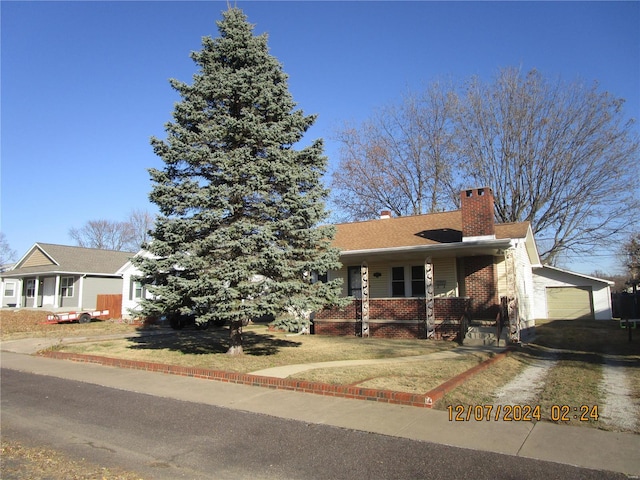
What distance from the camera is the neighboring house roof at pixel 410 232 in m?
17.5

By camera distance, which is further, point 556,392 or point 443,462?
point 556,392

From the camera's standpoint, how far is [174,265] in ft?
38.7

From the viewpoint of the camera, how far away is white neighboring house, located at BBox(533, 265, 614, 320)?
2716 cm

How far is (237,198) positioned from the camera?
11523mm

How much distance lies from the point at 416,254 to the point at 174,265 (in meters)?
8.79

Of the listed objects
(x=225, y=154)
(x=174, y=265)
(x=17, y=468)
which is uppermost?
(x=225, y=154)

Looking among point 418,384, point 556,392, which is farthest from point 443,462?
point 556,392

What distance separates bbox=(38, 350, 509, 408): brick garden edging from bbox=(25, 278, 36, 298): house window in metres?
28.3

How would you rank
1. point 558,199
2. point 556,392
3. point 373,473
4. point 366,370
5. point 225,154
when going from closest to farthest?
point 373,473, point 556,392, point 366,370, point 225,154, point 558,199

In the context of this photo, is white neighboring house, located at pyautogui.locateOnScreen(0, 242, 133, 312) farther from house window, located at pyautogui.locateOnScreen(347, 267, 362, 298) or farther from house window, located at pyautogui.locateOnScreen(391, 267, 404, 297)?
house window, located at pyautogui.locateOnScreen(391, 267, 404, 297)

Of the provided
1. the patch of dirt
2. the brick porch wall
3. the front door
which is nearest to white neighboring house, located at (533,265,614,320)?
the brick porch wall

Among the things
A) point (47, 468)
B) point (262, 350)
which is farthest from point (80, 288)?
point (47, 468)

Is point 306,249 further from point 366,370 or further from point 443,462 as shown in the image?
point 443,462

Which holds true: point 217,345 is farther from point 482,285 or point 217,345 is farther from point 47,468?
point 47,468
